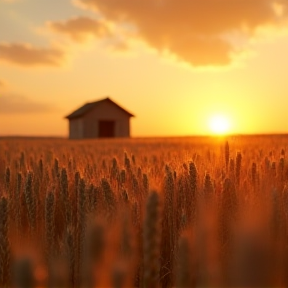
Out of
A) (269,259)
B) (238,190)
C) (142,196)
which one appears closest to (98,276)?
(269,259)

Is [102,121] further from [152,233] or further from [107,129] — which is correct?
[152,233]

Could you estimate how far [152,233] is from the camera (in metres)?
0.86

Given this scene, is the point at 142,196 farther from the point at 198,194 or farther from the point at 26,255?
the point at 26,255

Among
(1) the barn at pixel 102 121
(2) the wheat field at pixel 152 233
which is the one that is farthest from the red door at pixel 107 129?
(2) the wheat field at pixel 152 233

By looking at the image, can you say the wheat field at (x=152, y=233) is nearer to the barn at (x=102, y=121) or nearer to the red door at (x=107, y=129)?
the barn at (x=102, y=121)

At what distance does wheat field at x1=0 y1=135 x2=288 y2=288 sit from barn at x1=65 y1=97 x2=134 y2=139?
79.6 feet

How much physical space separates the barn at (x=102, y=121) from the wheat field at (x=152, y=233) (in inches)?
956

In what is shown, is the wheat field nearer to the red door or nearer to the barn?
the barn

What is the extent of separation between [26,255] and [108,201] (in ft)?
4.23

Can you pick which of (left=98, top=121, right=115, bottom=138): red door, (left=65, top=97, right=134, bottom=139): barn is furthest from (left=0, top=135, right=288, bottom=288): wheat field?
(left=98, top=121, right=115, bottom=138): red door

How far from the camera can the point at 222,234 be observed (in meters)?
1.81

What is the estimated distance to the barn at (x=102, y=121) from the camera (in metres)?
27.3

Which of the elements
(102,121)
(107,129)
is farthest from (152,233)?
(107,129)

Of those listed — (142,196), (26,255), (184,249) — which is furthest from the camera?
(142,196)
